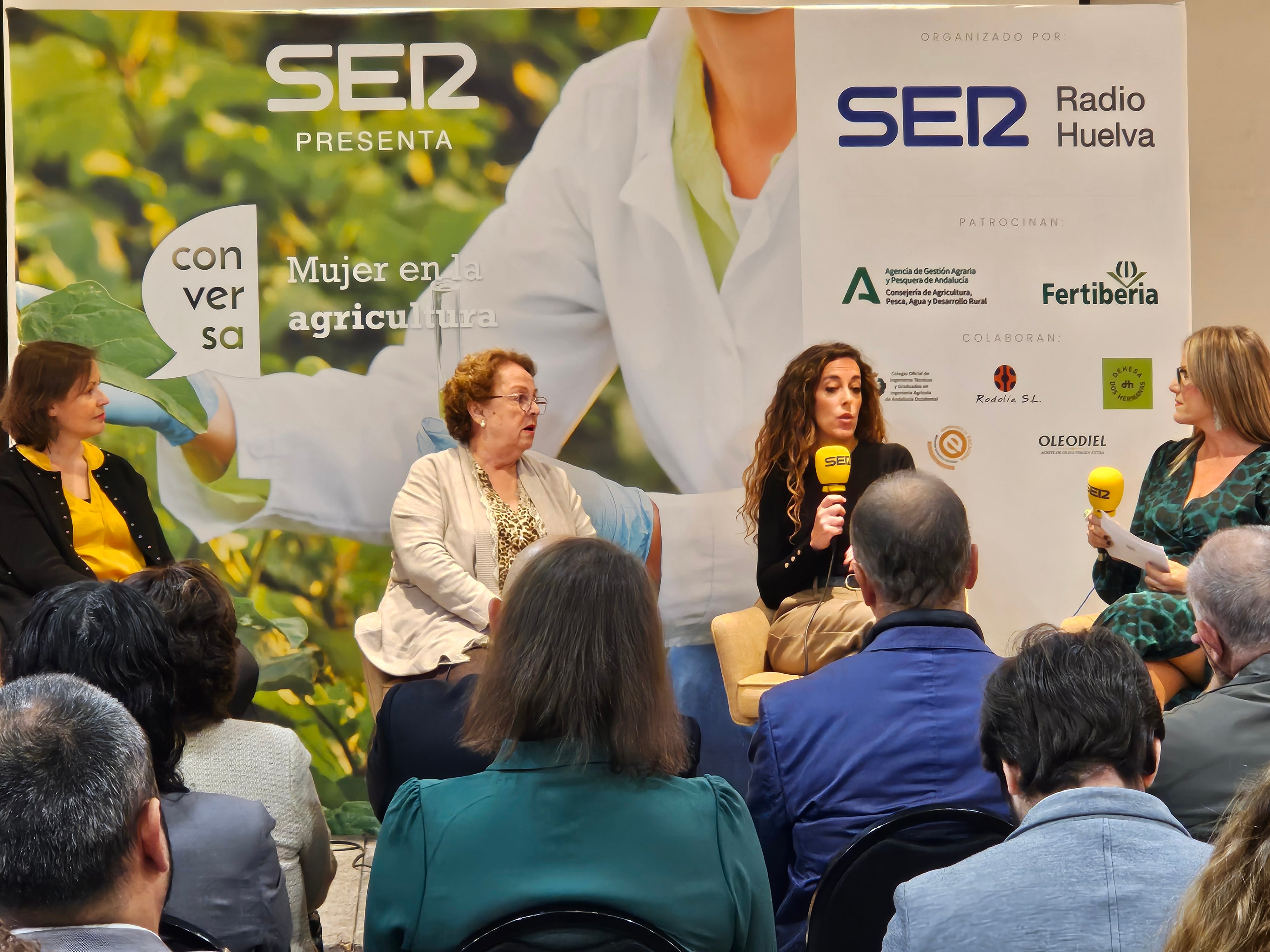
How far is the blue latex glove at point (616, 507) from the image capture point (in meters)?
4.93

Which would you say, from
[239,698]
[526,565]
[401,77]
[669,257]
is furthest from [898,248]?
[526,565]

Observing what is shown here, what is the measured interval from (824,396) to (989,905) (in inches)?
130

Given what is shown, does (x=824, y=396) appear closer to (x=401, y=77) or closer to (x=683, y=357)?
(x=683, y=357)

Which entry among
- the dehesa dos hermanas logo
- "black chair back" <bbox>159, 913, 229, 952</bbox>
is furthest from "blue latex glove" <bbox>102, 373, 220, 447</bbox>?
"black chair back" <bbox>159, 913, 229, 952</bbox>

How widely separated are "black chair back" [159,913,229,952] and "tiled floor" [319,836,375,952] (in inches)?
54.0

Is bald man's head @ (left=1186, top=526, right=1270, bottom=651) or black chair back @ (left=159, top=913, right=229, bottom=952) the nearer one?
black chair back @ (left=159, top=913, right=229, bottom=952)

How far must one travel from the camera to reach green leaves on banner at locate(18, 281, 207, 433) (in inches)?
183

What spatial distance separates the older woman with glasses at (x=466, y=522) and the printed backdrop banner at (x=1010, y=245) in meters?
1.24

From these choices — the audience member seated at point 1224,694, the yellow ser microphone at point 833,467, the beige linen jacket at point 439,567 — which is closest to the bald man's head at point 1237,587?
the audience member seated at point 1224,694

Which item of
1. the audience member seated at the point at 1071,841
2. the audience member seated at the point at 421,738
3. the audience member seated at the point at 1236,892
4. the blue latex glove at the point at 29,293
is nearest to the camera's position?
the audience member seated at the point at 1236,892

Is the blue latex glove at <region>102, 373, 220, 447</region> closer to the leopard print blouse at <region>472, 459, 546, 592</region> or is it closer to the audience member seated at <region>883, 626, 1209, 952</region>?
the leopard print blouse at <region>472, 459, 546, 592</region>

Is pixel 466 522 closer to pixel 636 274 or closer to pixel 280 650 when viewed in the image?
pixel 280 650

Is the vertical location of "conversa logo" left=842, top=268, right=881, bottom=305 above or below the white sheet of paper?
above

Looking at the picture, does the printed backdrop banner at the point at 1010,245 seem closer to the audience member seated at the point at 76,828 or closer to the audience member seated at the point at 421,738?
the audience member seated at the point at 421,738
